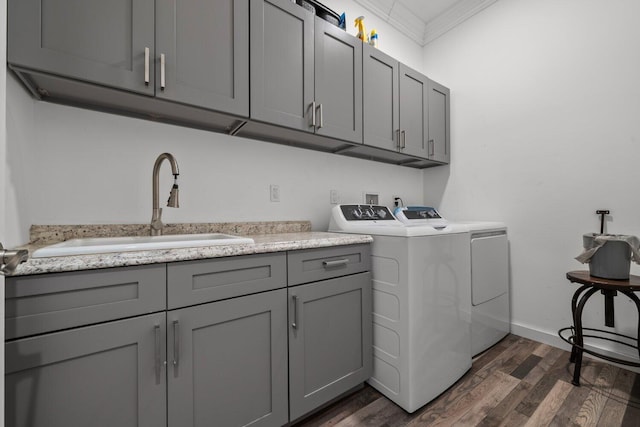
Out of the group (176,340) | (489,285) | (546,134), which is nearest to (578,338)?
(489,285)

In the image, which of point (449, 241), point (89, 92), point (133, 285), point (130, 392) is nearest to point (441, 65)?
point (449, 241)

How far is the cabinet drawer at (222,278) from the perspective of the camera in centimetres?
93

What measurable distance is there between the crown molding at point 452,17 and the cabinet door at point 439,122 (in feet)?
2.12

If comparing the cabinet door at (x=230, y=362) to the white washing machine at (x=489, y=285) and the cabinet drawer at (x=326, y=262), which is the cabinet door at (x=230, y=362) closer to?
the cabinet drawer at (x=326, y=262)

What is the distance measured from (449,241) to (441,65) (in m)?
2.07

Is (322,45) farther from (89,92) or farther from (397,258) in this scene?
(397,258)

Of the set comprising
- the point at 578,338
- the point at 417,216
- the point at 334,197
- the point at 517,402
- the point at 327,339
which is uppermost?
the point at 334,197

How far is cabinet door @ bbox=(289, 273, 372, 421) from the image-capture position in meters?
1.21

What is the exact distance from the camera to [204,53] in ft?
4.07

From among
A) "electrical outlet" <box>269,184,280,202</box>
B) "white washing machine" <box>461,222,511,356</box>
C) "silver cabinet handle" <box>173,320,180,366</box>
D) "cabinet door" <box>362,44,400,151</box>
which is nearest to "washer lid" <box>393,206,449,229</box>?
"white washing machine" <box>461,222,511,356</box>

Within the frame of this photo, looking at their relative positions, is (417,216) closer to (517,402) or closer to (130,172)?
(517,402)

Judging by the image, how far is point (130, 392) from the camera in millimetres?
854

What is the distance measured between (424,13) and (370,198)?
1907 mm

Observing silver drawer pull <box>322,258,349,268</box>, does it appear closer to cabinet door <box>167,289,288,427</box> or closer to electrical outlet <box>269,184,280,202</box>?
cabinet door <box>167,289,288,427</box>
